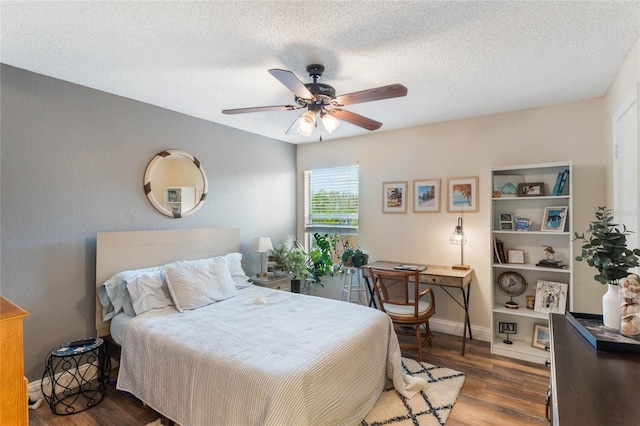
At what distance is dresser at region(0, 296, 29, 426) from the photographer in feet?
4.03

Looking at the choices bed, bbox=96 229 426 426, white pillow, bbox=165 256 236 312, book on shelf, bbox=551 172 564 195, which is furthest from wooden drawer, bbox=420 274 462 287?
white pillow, bbox=165 256 236 312

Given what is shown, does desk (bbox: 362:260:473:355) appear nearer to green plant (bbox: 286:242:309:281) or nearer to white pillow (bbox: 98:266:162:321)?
green plant (bbox: 286:242:309:281)

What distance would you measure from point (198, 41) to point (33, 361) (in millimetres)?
2664

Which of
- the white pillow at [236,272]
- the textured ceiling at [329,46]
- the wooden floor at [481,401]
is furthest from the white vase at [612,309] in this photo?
the white pillow at [236,272]

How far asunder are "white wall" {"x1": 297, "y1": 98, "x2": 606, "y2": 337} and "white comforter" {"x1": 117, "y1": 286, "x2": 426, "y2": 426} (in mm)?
1593

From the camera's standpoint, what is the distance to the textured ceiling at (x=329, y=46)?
1.68 metres

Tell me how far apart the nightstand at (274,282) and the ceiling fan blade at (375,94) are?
2.29 m

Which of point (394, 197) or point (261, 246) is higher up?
point (394, 197)

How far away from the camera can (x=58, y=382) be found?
248 centimetres

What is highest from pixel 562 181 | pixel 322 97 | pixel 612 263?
pixel 322 97

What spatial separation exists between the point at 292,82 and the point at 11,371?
187 cm

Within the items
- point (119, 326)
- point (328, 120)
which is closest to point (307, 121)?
point (328, 120)

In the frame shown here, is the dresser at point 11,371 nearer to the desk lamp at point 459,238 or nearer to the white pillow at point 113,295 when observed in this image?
the white pillow at point 113,295

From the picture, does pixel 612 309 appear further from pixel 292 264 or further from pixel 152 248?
pixel 152 248
